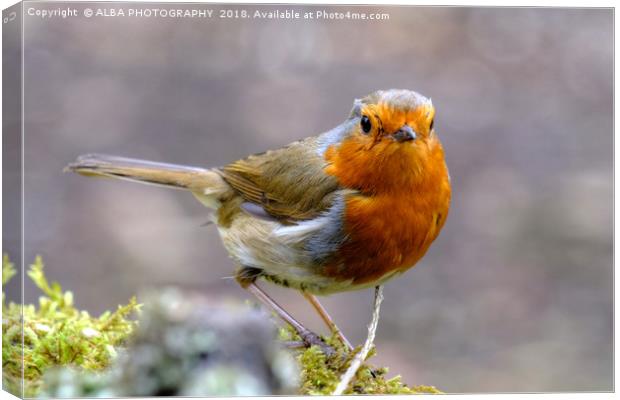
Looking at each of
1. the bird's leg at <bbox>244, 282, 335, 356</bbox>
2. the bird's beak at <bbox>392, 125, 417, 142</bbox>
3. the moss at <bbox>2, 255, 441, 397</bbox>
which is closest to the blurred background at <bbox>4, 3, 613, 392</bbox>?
the bird's leg at <bbox>244, 282, 335, 356</bbox>

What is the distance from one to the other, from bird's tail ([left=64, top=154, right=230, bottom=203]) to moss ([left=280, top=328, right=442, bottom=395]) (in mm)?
1335

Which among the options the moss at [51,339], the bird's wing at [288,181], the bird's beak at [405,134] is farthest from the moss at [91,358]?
the bird's beak at [405,134]

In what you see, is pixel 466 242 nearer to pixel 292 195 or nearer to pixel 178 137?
pixel 178 137

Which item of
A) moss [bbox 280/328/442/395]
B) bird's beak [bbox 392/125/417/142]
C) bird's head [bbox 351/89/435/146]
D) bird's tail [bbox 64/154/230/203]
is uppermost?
bird's tail [bbox 64/154/230/203]

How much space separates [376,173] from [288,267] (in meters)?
0.61

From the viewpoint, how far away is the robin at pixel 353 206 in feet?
11.9

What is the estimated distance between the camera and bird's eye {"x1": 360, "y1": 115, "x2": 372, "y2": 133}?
3.67 meters

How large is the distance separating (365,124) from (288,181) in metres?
0.64

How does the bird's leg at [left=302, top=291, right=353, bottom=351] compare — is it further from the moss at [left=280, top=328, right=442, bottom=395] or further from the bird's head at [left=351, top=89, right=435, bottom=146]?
the bird's head at [left=351, top=89, right=435, bottom=146]

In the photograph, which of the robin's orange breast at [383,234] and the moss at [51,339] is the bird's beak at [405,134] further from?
the moss at [51,339]

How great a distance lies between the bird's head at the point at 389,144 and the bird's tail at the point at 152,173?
102 cm

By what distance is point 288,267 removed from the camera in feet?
12.9

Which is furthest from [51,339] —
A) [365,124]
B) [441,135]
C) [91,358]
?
[441,135]

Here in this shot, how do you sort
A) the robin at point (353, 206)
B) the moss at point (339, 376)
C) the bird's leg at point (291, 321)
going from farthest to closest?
the bird's leg at point (291, 321)
the robin at point (353, 206)
the moss at point (339, 376)
